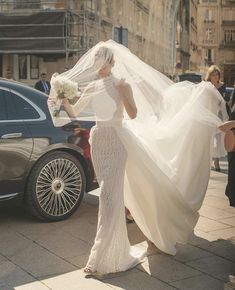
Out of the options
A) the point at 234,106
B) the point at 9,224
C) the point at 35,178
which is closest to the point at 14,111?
the point at 35,178

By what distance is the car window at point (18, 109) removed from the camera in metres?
6.66

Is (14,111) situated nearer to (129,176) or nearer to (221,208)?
(129,176)

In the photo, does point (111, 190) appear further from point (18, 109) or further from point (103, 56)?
point (18, 109)

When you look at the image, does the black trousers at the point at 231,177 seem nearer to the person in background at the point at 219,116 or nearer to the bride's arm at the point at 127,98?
the bride's arm at the point at 127,98

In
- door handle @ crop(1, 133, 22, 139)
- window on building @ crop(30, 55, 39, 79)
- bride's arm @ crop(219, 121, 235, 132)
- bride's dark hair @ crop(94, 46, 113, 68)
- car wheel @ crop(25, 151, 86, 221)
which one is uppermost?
window on building @ crop(30, 55, 39, 79)

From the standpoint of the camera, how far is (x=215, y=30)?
362 feet

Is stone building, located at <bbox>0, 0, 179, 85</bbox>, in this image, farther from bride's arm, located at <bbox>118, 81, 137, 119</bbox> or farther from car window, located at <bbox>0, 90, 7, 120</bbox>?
bride's arm, located at <bbox>118, 81, 137, 119</bbox>

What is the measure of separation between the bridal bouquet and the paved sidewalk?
151 centimetres

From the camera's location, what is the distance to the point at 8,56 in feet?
81.9

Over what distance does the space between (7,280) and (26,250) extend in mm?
828

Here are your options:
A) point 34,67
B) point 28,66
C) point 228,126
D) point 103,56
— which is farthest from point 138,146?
point 34,67

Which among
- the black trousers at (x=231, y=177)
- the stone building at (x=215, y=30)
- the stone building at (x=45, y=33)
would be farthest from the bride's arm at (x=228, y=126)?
the stone building at (x=215, y=30)

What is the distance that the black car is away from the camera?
6473 millimetres

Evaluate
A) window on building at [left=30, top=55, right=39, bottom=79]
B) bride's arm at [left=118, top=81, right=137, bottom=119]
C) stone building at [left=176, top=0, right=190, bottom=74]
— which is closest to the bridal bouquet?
bride's arm at [left=118, top=81, right=137, bottom=119]
